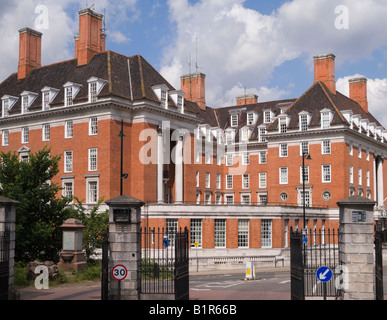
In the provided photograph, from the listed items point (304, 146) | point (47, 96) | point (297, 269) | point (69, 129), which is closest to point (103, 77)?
point (69, 129)

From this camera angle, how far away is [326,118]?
62.1 metres

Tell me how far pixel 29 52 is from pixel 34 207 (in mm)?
36525

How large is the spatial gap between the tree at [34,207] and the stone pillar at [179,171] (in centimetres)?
2539

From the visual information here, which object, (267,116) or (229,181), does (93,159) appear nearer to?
(229,181)

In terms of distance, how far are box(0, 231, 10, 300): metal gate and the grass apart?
6.75 meters

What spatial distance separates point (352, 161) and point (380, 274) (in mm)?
49124

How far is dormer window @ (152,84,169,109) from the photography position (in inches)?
2055

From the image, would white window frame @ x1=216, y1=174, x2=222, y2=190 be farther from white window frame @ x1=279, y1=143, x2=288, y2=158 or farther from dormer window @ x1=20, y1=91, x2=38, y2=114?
dormer window @ x1=20, y1=91, x2=38, y2=114

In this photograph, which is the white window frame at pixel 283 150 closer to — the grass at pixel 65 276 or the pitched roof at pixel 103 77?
the pitched roof at pixel 103 77

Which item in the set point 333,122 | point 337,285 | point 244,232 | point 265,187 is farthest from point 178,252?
point 265,187

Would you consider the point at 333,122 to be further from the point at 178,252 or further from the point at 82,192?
the point at 178,252

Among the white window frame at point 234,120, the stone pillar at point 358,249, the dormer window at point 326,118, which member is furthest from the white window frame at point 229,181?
the stone pillar at point 358,249

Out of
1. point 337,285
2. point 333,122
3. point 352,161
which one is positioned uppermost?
point 333,122

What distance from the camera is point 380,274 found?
16.5 m
